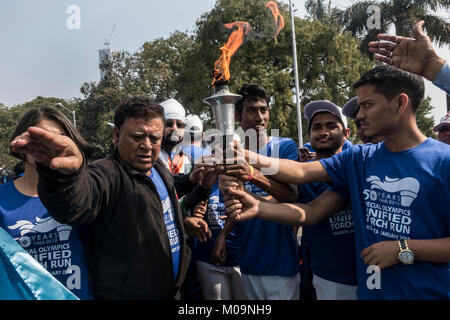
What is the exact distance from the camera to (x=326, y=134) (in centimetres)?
319

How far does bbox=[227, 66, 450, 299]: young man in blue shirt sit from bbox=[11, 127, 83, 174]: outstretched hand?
1.03 meters

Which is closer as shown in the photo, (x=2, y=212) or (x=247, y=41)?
(x=2, y=212)

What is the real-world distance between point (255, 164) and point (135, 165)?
0.78 m

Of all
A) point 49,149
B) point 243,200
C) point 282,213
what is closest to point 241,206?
point 243,200

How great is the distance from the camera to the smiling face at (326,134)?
316 cm

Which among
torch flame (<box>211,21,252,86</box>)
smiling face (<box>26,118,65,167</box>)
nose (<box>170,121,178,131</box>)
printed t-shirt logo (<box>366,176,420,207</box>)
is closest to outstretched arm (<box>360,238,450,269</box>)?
printed t-shirt logo (<box>366,176,420,207</box>)

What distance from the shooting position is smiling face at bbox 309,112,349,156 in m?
3.16

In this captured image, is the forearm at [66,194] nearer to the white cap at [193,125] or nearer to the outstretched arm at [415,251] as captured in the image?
the outstretched arm at [415,251]

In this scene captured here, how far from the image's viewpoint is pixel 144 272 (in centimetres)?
208

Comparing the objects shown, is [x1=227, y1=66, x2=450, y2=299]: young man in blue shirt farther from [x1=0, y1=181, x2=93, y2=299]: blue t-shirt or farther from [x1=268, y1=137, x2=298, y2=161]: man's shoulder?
[x1=0, y1=181, x2=93, y2=299]: blue t-shirt

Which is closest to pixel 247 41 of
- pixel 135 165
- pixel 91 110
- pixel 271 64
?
pixel 271 64

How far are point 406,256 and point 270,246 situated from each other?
136cm

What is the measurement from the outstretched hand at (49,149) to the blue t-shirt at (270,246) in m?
1.87
